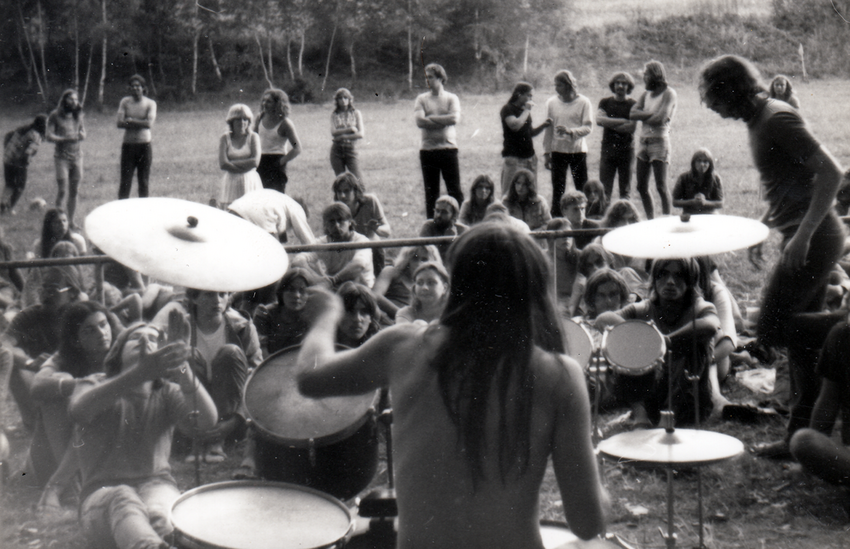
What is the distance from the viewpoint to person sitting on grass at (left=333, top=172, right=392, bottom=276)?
7422mm


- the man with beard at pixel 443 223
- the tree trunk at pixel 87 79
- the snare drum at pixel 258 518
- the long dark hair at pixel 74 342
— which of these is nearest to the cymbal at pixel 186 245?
the snare drum at pixel 258 518

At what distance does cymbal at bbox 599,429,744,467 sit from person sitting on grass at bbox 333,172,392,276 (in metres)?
4.32

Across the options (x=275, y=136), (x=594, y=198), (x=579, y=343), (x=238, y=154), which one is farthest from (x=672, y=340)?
(x=275, y=136)

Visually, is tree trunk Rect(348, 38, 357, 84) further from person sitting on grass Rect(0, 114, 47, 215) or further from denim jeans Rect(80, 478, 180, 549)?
denim jeans Rect(80, 478, 180, 549)

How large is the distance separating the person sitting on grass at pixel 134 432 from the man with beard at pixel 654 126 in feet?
20.7

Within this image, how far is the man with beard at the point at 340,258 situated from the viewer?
Result: 6.12 meters

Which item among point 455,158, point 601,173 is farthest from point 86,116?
point 601,173

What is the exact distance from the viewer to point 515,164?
898 cm

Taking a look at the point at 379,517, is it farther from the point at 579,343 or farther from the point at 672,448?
the point at 579,343

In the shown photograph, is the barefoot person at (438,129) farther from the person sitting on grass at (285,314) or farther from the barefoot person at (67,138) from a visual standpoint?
the barefoot person at (67,138)

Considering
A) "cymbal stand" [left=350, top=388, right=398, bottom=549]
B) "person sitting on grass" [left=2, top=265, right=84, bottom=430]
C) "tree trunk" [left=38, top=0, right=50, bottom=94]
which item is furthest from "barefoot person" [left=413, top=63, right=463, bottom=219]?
"cymbal stand" [left=350, top=388, right=398, bottom=549]

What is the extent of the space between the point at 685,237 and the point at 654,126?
6.05 metres

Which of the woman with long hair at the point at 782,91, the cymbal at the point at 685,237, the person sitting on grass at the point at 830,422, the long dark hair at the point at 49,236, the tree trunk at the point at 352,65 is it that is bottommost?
the person sitting on grass at the point at 830,422

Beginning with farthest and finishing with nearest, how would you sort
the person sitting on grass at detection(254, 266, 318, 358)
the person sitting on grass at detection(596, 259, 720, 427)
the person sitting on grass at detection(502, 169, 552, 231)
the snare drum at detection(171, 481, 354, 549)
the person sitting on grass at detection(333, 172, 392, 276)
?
1. the person sitting on grass at detection(333, 172, 392, 276)
2. the person sitting on grass at detection(502, 169, 552, 231)
3. the person sitting on grass at detection(254, 266, 318, 358)
4. the person sitting on grass at detection(596, 259, 720, 427)
5. the snare drum at detection(171, 481, 354, 549)
